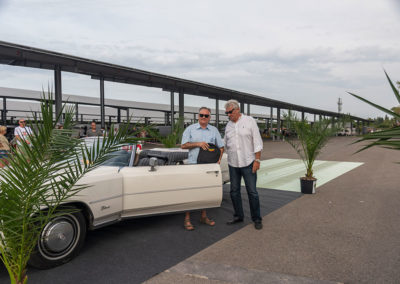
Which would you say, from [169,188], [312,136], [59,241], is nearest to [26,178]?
[59,241]

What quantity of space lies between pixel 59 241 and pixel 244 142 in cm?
279

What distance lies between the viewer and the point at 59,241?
340 cm

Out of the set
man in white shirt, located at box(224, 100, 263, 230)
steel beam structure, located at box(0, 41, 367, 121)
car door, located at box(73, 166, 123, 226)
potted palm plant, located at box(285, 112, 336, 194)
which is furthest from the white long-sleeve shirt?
steel beam structure, located at box(0, 41, 367, 121)

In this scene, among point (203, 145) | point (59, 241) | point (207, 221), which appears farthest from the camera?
point (207, 221)

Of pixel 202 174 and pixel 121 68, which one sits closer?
pixel 202 174

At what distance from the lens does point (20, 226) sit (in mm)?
2252

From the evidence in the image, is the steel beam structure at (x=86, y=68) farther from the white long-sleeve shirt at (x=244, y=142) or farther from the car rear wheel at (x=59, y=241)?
the car rear wheel at (x=59, y=241)

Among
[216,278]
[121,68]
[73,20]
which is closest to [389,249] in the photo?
[216,278]

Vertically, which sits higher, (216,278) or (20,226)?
(20,226)

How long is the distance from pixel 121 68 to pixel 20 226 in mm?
16937

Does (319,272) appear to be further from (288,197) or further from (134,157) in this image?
(288,197)

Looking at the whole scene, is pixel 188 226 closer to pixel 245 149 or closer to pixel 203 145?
pixel 203 145

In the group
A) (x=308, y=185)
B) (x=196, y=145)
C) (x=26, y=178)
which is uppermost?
(x=196, y=145)

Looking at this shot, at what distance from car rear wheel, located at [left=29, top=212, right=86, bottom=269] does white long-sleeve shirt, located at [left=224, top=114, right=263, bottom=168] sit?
91.9 inches
